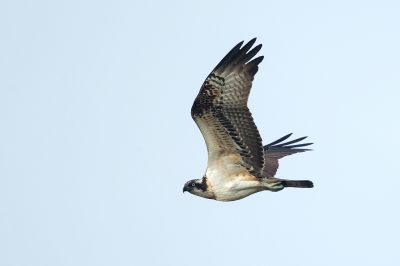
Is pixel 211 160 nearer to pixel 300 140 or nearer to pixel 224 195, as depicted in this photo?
pixel 224 195

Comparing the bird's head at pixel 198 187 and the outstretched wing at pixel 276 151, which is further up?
the outstretched wing at pixel 276 151

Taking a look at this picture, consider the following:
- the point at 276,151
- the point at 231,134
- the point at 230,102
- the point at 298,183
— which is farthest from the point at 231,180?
the point at 276,151

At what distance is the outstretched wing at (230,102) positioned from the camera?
43.9ft

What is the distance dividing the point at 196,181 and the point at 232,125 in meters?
1.50

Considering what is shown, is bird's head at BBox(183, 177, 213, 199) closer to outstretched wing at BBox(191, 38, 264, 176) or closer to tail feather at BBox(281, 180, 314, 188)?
outstretched wing at BBox(191, 38, 264, 176)

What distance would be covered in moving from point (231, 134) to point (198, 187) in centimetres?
136

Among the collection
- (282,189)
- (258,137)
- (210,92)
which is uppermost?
(210,92)

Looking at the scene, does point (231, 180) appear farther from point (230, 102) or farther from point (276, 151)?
point (276, 151)

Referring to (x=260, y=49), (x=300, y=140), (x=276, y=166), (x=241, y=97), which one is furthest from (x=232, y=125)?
(x=300, y=140)

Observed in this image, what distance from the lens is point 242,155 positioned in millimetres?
14102

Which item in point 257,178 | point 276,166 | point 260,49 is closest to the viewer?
point 260,49

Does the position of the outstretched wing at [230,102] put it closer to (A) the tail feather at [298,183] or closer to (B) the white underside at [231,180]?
(B) the white underside at [231,180]

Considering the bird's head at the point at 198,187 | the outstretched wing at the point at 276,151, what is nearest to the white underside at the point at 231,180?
the bird's head at the point at 198,187

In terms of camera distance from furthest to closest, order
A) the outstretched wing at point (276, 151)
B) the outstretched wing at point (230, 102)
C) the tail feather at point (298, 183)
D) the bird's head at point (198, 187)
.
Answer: the outstretched wing at point (276, 151)
the bird's head at point (198, 187)
the tail feather at point (298, 183)
the outstretched wing at point (230, 102)
